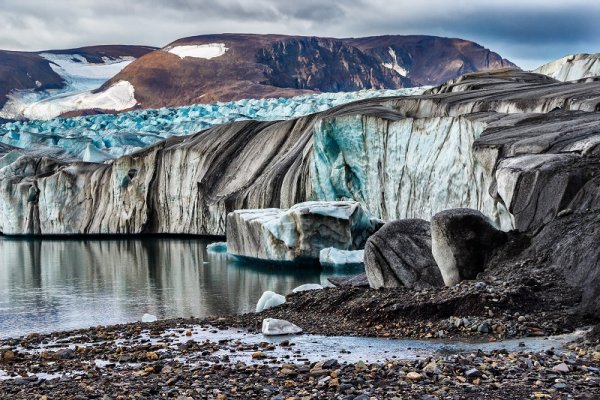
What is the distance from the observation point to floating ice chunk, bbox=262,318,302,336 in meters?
7.88

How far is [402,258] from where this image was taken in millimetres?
9375

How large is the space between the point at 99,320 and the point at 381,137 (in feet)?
31.0

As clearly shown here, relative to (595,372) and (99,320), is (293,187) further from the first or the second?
(595,372)

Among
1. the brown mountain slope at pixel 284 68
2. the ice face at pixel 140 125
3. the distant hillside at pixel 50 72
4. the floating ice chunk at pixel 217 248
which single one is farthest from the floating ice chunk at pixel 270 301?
the distant hillside at pixel 50 72

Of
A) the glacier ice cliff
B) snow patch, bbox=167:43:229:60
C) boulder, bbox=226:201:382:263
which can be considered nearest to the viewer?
the glacier ice cliff

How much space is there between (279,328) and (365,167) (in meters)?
12.5

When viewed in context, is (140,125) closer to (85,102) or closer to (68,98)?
(85,102)

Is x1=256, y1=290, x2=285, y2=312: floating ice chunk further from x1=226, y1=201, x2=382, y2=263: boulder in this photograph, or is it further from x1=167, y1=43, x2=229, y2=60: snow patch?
x1=167, y1=43, x2=229, y2=60: snow patch

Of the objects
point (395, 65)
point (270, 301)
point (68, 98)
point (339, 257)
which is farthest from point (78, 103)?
point (270, 301)

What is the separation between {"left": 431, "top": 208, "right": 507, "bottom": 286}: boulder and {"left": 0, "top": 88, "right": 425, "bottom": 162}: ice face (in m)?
23.3

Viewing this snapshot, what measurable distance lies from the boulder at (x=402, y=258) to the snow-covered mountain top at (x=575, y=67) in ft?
63.6

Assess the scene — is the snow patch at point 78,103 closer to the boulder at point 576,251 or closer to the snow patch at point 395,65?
the snow patch at point 395,65

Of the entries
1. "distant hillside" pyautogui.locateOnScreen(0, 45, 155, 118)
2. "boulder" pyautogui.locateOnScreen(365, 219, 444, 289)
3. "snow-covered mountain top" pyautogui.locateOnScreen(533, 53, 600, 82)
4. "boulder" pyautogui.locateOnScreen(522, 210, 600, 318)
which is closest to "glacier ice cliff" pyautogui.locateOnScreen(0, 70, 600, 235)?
"boulder" pyautogui.locateOnScreen(522, 210, 600, 318)

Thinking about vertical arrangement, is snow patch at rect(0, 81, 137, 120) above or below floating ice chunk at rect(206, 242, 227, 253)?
above
